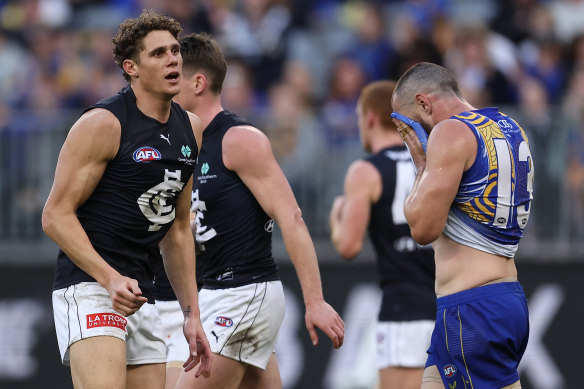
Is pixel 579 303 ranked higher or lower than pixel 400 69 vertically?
lower

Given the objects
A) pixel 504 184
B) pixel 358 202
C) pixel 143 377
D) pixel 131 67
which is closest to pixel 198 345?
pixel 143 377

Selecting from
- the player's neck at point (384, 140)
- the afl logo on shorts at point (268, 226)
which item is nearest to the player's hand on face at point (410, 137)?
the afl logo on shorts at point (268, 226)

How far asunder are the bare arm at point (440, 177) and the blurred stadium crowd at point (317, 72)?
6039 millimetres

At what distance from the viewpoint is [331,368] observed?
11.4m

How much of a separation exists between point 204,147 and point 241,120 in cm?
31

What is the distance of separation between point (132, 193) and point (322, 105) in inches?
309

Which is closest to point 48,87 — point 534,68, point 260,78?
point 260,78

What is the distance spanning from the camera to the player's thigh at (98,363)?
539 cm

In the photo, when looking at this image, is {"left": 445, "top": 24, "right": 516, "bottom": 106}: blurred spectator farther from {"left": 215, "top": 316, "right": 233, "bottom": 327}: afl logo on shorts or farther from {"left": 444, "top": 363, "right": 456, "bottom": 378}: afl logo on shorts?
{"left": 444, "top": 363, "right": 456, "bottom": 378}: afl logo on shorts

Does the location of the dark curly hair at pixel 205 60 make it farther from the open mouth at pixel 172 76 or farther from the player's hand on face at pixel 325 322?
the player's hand on face at pixel 325 322

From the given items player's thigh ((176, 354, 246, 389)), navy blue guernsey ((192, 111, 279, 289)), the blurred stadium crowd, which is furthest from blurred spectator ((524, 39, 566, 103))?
player's thigh ((176, 354, 246, 389))

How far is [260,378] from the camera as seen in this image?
668 centimetres

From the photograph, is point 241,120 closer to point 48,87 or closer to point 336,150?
point 336,150

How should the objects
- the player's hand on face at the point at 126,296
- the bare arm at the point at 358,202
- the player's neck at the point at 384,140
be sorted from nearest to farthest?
the player's hand on face at the point at 126,296
the bare arm at the point at 358,202
the player's neck at the point at 384,140
